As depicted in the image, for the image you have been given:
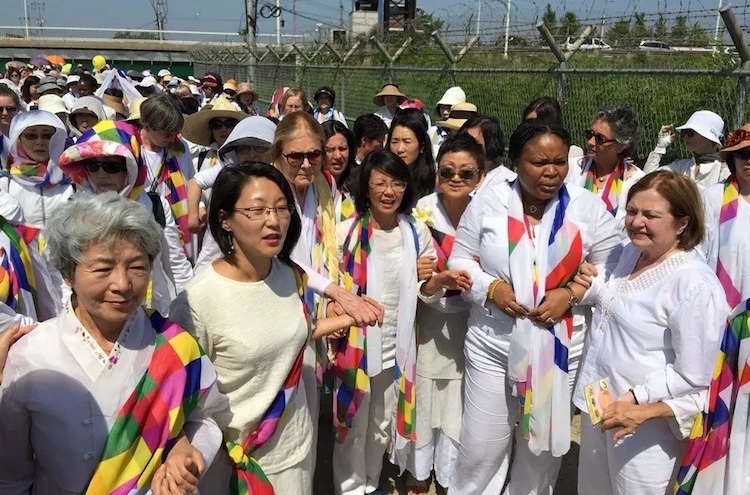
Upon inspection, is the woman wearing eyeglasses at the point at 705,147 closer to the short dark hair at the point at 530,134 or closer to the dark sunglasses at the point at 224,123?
the short dark hair at the point at 530,134

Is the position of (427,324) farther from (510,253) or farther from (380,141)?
(380,141)

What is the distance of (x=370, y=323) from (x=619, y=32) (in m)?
5.90

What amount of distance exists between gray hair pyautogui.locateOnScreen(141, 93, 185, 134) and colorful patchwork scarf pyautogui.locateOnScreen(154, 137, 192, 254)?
0.22 m

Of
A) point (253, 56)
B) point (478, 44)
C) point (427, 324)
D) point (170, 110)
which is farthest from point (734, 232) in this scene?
point (253, 56)

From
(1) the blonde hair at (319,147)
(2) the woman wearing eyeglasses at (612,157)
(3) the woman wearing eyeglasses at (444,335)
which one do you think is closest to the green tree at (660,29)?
(2) the woman wearing eyeglasses at (612,157)

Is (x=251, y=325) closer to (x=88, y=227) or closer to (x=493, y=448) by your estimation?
(x=88, y=227)

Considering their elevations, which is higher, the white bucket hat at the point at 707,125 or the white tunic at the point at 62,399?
the white bucket hat at the point at 707,125

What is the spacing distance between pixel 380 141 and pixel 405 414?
221 cm

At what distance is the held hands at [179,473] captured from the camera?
1.68m

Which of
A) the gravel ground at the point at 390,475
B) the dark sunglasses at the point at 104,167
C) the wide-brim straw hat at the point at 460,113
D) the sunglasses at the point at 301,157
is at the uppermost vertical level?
the wide-brim straw hat at the point at 460,113

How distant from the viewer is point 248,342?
2.09 m

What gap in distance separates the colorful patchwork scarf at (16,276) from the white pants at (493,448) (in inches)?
77.1

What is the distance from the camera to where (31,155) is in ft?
11.0

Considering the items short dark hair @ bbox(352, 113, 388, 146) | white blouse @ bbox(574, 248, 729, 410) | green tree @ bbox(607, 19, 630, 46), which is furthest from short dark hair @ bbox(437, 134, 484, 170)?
green tree @ bbox(607, 19, 630, 46)
